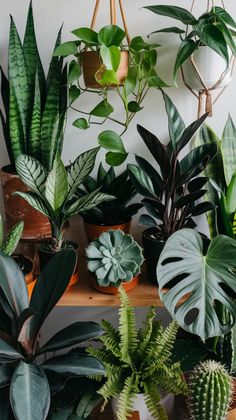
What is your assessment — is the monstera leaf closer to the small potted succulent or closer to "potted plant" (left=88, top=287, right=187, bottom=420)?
"potted plant" (left=88, top=287, right=187, bottom=420)

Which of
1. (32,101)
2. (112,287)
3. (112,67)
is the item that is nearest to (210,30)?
(112,67)

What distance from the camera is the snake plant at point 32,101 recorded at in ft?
3.22

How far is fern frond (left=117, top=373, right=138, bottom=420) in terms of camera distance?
0.87 m

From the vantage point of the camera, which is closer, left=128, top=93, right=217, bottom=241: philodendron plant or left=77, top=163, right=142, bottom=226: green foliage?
left=128, top=93, right=217, bottom=241: philodendron plant

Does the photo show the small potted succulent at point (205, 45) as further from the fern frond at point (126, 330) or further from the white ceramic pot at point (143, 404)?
the white ceramic pot at point (143, 404)

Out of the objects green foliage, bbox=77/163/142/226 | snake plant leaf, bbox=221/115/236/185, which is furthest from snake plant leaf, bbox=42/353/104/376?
snake plant leaf, bbox=221/115/236/185

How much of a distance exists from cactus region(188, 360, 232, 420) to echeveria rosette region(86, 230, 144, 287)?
0.79 ft

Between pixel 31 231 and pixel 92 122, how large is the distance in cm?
31

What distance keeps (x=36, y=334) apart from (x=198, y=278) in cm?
34

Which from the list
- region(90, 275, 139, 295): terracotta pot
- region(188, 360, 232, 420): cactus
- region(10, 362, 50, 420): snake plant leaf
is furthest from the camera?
region(90, 275, 139, 295): terracotta pot

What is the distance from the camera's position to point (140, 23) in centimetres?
105

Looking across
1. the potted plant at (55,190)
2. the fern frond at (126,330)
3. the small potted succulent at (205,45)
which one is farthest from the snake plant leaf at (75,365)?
the small potted succulent at (205,45)

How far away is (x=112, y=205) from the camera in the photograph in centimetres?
105

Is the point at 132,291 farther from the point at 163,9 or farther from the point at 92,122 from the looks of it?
the point at 163,9
